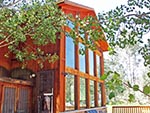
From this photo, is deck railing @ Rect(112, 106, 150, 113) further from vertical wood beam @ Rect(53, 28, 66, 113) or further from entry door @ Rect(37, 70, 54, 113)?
entry door @ Rect(37, 70, 54, 113)

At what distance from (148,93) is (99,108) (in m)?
12.8

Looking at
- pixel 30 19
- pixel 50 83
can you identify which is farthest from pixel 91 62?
pixel 30 19

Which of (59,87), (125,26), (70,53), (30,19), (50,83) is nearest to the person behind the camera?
(125,26)

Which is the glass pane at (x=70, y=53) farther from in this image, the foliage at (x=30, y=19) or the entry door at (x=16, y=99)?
the foliage at (x=30, y=19)

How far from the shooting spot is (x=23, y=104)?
9102mm

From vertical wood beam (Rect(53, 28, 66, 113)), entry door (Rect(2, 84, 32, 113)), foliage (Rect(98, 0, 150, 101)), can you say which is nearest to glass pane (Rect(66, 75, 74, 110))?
vertical wood beam (Rect(53, 28, 66, 113))

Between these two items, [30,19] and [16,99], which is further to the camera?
[16,99]

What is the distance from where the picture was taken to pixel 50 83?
9.28 meters

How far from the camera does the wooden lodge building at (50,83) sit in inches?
339

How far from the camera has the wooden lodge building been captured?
8.61m

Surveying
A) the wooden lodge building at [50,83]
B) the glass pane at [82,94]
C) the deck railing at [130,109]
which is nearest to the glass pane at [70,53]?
the wooden lodge building at [50,83]

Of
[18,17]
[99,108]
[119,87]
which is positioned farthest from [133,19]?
[99,108]

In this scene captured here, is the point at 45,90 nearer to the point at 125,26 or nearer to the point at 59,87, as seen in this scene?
the point at 59,87

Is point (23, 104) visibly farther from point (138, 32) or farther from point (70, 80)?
point (138, 32)
